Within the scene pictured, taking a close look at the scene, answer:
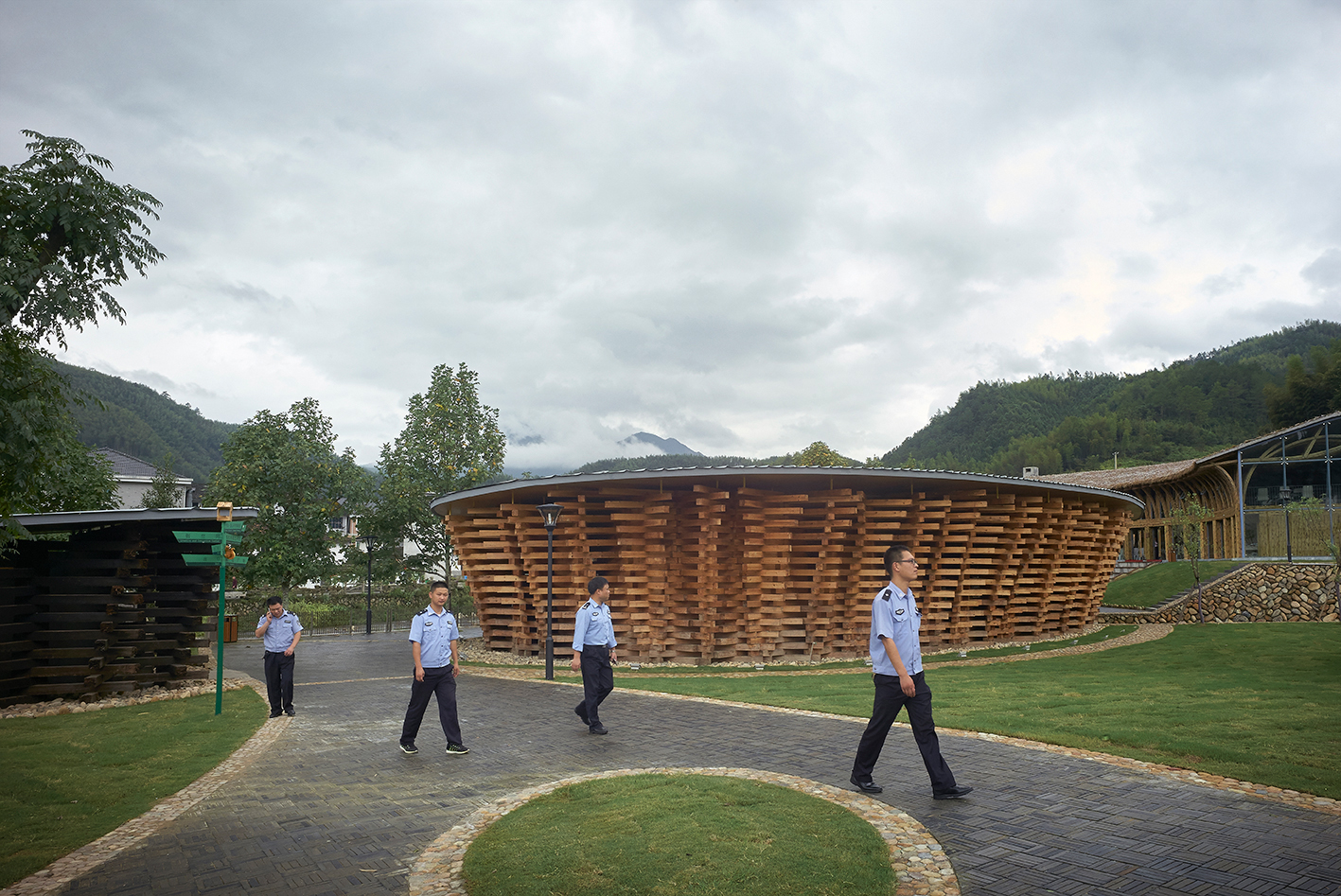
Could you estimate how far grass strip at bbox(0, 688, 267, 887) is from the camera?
5562 millimetres

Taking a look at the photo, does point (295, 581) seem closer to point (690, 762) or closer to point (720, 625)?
point (720, 625)

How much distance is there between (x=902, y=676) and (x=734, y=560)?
10.3 meters

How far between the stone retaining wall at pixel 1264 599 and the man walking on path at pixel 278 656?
82.6 ft

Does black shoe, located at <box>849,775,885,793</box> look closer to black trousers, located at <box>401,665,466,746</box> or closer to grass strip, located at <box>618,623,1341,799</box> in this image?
grass strip, located at <box>618,623,1341,799</box>

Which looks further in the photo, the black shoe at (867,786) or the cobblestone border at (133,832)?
the black shoe at (867,786)

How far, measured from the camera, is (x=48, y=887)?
4547 mm

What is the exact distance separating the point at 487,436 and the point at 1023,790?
89.1 ft

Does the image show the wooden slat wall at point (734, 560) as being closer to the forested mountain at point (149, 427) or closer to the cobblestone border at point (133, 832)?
the cobblestone border at point (133, 832)

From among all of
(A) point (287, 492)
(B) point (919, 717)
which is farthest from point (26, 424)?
(A) point (287, 492)

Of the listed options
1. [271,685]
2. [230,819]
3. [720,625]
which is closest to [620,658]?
[720,625]

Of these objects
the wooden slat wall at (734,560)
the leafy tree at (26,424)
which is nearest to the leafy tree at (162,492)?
the wooden slat wall at (734,560)

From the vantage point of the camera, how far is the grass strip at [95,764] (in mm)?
5562

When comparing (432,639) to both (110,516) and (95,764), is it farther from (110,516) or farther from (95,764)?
(110,516)

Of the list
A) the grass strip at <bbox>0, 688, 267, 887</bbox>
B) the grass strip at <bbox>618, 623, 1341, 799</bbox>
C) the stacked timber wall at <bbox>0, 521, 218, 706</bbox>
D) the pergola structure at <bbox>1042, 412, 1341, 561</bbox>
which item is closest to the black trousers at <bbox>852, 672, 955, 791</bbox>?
the grass strip at <bbox>618, 623, 1341, 799</bbox>
